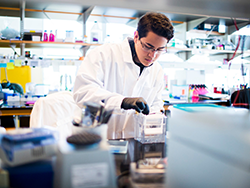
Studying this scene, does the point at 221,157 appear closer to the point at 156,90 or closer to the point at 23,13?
the point at 156,90

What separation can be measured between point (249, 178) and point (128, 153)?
21.4 inches

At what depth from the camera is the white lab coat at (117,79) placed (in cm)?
156

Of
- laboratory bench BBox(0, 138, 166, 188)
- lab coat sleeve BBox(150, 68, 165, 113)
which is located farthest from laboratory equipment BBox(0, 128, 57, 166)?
lab coat sleeve BBox(150, 68, 165, 113)

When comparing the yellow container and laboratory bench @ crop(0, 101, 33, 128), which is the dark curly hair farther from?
the yellow container

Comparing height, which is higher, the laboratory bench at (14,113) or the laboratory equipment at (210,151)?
the laboratory equipment at (210,151)

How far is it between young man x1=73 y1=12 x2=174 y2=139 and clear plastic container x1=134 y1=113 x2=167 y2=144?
0.22 metres

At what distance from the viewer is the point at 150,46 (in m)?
1.46

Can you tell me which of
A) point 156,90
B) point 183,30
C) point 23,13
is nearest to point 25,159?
point 156,90

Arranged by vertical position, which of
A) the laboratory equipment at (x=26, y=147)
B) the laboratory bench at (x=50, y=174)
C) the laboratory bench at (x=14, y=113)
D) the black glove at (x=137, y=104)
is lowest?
the laboratory bench at (x=14, y=113)

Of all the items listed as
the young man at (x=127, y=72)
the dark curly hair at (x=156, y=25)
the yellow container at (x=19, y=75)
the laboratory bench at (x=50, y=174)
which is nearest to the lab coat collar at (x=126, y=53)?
the young man at (x=127, y=72)

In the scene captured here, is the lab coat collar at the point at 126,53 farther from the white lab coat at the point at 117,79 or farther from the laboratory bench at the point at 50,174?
the laboratory bench at the point at 50,174

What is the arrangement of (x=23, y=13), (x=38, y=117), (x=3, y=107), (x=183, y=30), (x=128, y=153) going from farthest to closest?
(x=183, y=30) → (x=23, y=13) → (x=3, y=107) → (x=38, y=117) → (x=128, y=153)

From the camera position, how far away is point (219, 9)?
1.73 ft

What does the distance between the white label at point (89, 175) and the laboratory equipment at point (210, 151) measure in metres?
0.18
